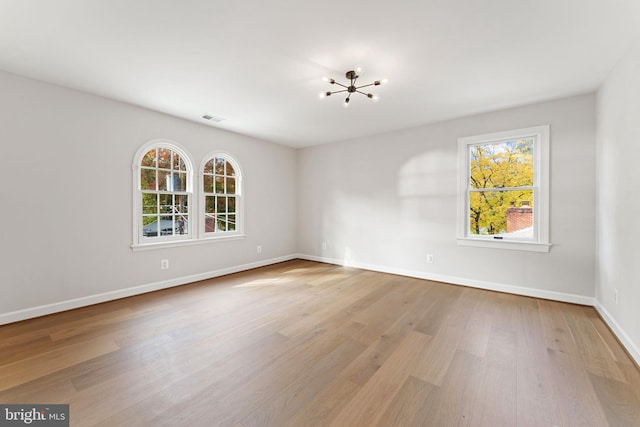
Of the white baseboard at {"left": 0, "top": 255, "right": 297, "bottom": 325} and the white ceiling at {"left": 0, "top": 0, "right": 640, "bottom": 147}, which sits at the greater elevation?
the white ceiling at {"left": 0, "top": 0, "right": 640, "bottom": 147}

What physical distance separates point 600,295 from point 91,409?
4.91 meters

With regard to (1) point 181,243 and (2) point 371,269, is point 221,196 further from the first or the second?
(2) point 371,269

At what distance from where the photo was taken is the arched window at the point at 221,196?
15.0 ft

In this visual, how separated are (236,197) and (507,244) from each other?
4.60 m

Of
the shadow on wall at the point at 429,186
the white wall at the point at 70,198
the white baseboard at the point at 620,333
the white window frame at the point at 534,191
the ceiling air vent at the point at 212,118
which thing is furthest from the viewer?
the shadow on wall at the point at 429,186

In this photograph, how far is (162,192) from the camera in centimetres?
398

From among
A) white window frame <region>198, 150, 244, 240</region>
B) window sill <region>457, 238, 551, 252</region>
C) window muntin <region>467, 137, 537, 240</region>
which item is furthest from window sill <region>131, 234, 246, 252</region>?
window muntin <region>467, 137, 537, 240</region>

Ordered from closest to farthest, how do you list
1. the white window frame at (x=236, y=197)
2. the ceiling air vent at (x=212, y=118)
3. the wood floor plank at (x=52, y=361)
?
1. the wood floor plank at (x=52, y=361)
2. the ceiling air vent at (x=212, y=118)
3. the white window frame at (x=236, y=197)

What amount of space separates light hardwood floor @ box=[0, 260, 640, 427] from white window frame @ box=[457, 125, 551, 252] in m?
0.79

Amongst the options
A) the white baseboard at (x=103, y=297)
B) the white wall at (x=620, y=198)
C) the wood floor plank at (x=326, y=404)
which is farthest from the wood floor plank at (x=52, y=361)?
the white wall at (x=620, y=198)

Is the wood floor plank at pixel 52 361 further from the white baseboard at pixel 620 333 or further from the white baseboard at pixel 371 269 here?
the white baseboard at pixel 620 333

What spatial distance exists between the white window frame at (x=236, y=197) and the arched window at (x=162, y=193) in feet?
0.59

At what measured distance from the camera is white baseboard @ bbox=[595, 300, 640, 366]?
210 cm

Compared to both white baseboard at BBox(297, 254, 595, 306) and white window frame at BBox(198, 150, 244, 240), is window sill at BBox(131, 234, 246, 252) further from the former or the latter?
white baseboard at BBox(297, 254, 595, 306)
